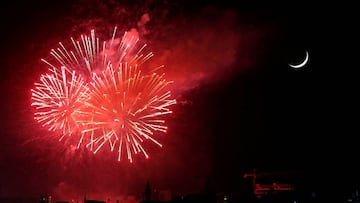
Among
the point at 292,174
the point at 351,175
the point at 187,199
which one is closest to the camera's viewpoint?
the point at 187,199

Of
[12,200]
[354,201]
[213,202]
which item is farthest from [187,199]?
[12,200]

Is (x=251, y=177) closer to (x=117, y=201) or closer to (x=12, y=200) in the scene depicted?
(x=117, y=201)

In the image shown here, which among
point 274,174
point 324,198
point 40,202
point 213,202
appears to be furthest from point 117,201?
point 324,198

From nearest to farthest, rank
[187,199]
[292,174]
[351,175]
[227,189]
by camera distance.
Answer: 1. [187,199]
2. [351,175]
3. [292,174]
4. [227,189]

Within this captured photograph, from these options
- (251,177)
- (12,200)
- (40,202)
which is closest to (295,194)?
(251,177)

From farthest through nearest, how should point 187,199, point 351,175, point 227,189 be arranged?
1. point 227,189
2. point 351,175
3. point 187,199

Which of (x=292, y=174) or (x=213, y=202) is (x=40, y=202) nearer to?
(x=213, y=202)

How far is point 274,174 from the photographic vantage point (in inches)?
2194

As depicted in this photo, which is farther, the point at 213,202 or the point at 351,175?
the point at 351,175

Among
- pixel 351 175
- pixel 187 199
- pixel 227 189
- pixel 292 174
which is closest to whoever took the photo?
pixel 187 199

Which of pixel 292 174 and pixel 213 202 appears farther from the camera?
pixel 292 174

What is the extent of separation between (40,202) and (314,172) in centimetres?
2961

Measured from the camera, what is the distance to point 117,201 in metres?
52.3

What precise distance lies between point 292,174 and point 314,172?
262cm
